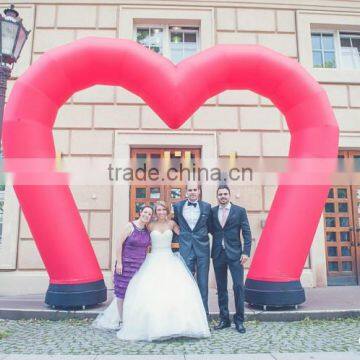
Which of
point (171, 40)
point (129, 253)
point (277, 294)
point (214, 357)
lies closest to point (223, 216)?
point (129, 253)

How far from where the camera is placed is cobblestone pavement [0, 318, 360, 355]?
3686mm

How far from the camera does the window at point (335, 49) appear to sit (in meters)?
8.31

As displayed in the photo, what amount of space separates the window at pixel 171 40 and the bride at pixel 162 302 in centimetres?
525

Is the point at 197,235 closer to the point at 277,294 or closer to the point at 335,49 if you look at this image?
the point at 277,294

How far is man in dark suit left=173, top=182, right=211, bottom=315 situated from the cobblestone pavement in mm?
683

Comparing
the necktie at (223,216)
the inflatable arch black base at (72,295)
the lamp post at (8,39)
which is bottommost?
the inflatable arch black base at (72,295)

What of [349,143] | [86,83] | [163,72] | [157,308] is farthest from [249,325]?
[349,143]

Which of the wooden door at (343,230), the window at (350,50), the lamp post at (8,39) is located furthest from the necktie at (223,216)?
the window at (350,50)

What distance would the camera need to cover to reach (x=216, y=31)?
790 centimetres

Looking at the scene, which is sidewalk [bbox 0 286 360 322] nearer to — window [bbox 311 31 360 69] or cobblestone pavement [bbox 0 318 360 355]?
cobblestone pavement [bbox 0 318 360 355]

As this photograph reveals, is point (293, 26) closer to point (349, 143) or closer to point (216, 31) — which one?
point (216, 31)

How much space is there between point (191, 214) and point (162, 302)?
3.70 feet

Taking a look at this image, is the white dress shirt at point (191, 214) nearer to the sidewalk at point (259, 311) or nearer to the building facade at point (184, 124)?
the sidewalk at point (259, 311)

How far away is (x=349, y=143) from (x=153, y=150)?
4196 millimetres
